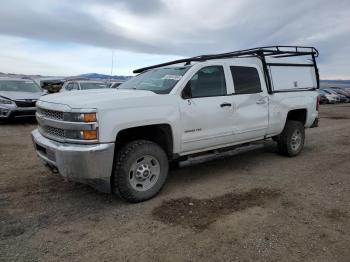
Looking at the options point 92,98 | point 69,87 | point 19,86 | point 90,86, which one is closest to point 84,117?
point 92,98

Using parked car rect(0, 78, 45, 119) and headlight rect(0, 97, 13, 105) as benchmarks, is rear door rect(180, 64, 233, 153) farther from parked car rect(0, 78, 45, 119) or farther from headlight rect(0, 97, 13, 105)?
headlight rect(0, 97, 13, 105)

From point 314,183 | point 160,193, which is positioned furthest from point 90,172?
point 314,183

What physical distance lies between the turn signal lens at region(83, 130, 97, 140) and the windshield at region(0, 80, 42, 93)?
9681mm

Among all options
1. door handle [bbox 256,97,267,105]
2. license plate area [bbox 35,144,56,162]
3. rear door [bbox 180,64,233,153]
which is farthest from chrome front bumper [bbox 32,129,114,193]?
door handle [bbox 256,97,267,105]

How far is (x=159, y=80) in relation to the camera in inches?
205

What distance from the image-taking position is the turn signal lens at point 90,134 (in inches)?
154

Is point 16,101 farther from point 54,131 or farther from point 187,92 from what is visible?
point 187,92

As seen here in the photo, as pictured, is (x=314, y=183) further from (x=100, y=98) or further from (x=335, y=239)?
(x=100, y=98)

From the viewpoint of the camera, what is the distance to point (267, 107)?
624 cm

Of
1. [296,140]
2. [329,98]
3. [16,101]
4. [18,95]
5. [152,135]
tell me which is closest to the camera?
[152,135]

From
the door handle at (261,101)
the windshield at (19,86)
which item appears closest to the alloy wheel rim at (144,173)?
the door handle at (261,101)

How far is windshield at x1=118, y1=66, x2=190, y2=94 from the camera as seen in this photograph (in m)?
4.90

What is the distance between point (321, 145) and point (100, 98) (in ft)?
21.0

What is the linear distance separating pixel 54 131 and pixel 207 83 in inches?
91.3
